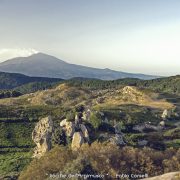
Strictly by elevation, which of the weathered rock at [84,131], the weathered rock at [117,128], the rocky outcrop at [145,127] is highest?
the weathered rock at [84,131]

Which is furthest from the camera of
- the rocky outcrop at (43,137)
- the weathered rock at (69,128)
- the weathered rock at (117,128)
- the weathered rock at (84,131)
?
the weathered rock at (117,128)

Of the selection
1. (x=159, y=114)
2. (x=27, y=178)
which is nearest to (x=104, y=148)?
(x=27, y=178)

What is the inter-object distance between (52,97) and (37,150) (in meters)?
110

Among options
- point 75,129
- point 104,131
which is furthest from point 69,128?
point 104,131

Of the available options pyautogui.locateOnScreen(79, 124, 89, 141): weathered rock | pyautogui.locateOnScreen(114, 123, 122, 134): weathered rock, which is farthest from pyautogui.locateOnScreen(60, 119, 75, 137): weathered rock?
pyautogui.locateOnScreen(114, 123, 122, 134): weathered rock

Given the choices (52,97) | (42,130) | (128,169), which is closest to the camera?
(128,169)

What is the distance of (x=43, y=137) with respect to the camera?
74.7m

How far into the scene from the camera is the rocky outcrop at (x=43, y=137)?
73.7 metres

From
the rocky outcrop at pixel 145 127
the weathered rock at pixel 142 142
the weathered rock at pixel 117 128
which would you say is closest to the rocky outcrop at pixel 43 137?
the weathered rock at pixel 117 128

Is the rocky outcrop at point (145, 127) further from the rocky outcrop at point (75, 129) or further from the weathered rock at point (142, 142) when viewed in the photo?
the rocky outcrop at point (75, 129)

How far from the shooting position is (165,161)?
45.8m

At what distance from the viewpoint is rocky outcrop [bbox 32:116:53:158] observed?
73688 mm

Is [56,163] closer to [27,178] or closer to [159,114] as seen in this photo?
[27,178]

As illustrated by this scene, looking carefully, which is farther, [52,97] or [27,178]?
[52,97]
